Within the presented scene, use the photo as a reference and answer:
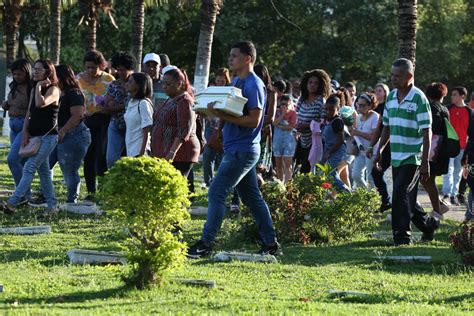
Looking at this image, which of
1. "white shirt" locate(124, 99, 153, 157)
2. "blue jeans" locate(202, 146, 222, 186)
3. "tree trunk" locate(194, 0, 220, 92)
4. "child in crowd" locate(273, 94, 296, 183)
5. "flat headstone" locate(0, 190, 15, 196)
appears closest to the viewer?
"white shirt" locate(124, 99, 153, 157)

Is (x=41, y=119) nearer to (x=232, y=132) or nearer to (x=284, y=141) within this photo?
(x=232, y=132)

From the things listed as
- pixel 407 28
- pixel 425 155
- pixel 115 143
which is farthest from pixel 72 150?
pixel 407 28

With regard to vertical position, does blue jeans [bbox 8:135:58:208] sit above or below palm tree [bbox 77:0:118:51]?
below

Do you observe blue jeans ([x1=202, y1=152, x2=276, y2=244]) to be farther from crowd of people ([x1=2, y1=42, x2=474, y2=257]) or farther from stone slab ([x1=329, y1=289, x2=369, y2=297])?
stone slab ([x1=329, y1=289, x2=369, y2=297])

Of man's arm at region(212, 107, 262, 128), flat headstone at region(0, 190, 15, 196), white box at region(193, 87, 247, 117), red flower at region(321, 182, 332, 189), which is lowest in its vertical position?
flat headstone at region(0, 190, 15, 196)

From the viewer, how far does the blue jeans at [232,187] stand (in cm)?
930

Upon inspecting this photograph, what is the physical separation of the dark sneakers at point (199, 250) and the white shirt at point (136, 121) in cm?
247

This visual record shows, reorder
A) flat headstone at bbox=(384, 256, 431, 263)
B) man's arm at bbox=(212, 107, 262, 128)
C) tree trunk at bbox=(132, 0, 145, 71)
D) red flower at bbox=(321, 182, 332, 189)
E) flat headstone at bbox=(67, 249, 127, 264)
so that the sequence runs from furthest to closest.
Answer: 1. tree trunk at bbox=(132, 0, 145, 71)
2. red flower at bbox=(321, 182, 332, 189)
3. flat headstone at bbox=(384, 256, 431, 263)
4. man's arm at bbox=(212, 107, 262, 128)
5. flat headstone at bbox=(67, 249, 127, 264)

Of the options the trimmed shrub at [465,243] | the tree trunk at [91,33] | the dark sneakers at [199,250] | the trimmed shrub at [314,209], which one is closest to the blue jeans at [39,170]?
the trimmed shrub at [314,209]

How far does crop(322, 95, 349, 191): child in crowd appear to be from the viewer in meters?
13.4

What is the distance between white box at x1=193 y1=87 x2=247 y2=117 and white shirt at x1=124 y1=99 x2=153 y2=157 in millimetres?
2432

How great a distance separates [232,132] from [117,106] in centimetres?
388

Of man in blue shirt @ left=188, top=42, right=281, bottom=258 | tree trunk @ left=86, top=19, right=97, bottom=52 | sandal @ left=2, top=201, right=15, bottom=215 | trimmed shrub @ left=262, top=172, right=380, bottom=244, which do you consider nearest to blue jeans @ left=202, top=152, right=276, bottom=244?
man in blue shirt @ left=188, top=42, right=281, bottom=258

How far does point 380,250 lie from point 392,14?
37.9m
